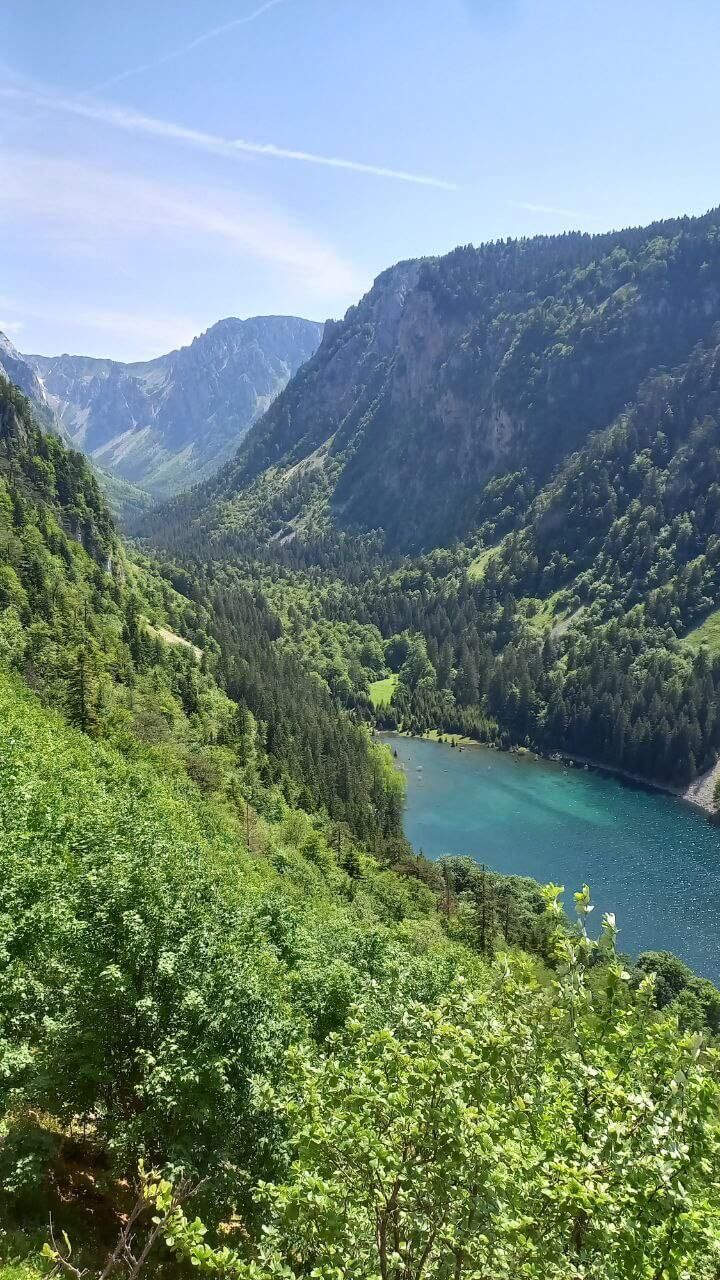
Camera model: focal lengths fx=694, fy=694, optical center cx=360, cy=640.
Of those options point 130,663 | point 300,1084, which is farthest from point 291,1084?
point 130,663

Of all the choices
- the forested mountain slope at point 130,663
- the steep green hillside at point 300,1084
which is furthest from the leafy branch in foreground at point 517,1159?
the forested mountain slope at point 130,663

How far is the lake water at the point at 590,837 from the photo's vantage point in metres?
108

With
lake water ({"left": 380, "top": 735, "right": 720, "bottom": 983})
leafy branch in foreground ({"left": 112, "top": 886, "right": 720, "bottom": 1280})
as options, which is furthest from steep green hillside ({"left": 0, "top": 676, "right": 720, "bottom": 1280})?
lake water ({"left": 380, "top": 735, "right": 720, "bottom": 983})

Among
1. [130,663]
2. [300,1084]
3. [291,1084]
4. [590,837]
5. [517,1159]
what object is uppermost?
[517,1159]

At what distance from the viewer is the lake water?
108 m

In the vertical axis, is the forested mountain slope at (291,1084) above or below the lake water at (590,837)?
above

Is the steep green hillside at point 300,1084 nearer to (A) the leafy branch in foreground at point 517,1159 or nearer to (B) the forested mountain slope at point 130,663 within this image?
(A) the leafy branch in foreground at point 517,1159

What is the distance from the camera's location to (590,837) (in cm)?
14088

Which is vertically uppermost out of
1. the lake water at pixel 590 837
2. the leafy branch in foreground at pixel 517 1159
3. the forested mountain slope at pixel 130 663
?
the leafy branch in foreground at pixel 517 1159

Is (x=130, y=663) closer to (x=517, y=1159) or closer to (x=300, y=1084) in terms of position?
(x=300, y=1084)

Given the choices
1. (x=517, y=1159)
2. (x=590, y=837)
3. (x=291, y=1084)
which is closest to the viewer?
(x=517, y=1159)

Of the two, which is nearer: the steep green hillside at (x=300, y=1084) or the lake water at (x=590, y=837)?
the steep green hillside at (x=300, y=1084)

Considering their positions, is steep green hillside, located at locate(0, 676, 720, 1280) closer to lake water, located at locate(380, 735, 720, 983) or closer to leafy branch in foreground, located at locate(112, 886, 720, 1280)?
leafy branch in foreground, located at locate(112, 886, 720, 1280)

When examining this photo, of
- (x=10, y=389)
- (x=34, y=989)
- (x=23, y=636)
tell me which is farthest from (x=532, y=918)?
(x=10, y=389)
